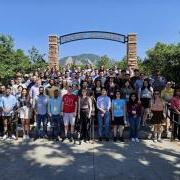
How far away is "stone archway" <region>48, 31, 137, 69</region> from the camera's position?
2391 centimetres

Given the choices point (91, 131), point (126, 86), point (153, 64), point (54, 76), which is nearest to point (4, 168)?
point (91, 131)

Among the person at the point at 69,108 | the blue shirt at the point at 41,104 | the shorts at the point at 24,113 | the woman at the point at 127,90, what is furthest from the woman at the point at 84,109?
the shorts at the point at 24,113

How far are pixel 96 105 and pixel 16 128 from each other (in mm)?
2704

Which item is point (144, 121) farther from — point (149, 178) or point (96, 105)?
point (149, 178)

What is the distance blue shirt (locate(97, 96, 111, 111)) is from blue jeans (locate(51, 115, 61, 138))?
1337 millimetres

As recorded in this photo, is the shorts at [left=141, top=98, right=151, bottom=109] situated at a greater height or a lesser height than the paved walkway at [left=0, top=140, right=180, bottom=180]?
greater

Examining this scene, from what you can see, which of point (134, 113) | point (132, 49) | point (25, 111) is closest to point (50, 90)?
point (25, 111)

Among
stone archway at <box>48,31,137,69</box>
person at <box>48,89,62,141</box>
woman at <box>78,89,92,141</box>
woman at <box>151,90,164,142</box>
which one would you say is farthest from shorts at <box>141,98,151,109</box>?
stone archway at <box>48,31,137,69</box>

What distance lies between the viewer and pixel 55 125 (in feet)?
40.7

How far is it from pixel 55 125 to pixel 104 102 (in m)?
1.71

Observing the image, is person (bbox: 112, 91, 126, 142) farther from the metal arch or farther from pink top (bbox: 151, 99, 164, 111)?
the metal arch

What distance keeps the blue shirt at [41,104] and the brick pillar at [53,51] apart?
12115mm

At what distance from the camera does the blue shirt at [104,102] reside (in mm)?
12164

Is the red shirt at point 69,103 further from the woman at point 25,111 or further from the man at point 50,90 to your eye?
the woman at point 25,111
